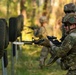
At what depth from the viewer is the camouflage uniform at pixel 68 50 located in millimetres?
5375

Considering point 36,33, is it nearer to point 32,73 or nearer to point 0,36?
point 32,73

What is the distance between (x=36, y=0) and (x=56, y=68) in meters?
8.77

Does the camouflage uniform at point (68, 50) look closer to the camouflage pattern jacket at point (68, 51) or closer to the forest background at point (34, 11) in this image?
the camouflage pattern jacket at point (68, 51)

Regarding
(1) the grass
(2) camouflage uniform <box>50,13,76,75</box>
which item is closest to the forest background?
(1) the grass

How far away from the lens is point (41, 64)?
10.0 meters

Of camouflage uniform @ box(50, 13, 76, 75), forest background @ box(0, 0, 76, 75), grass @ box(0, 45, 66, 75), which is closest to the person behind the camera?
camouflage uniform @ box(50, 13, 76, 75)

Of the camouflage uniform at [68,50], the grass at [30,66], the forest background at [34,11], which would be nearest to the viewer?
the camouflage uniform at [68,50]

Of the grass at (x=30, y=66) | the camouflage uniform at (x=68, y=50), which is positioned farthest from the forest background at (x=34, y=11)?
the camouflage uniform at (x=68, y=50)

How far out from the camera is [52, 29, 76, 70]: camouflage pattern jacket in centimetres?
538

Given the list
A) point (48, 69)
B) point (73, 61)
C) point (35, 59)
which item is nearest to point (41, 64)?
point (48, 69)

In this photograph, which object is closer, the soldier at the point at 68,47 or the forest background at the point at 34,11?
the soldier at the point at 68,47

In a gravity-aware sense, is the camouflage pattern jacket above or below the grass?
above

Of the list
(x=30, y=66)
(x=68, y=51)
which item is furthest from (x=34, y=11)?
(x=68, y=51)

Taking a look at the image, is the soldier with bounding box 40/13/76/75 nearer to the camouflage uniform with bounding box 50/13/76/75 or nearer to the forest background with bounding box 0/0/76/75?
the camouflage uniform with bounding box 50/13/76/75
